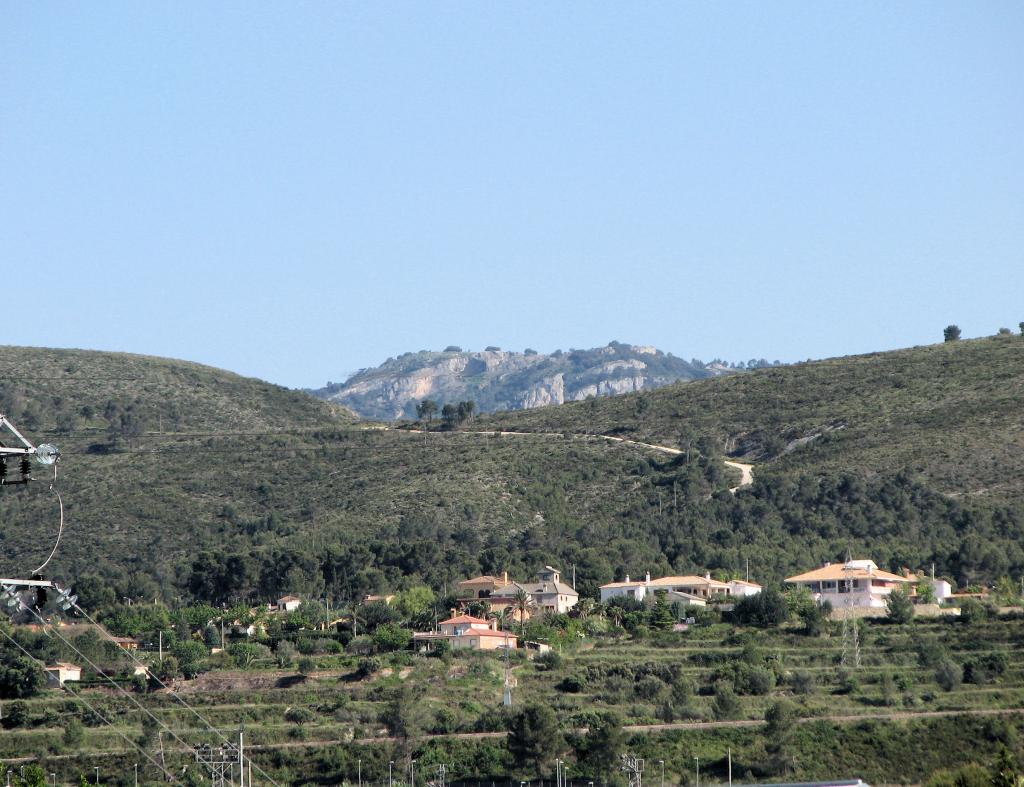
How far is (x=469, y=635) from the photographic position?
314 ft

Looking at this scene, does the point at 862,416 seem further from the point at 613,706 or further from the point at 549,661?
the point at 613,706

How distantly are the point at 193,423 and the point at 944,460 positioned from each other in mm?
68395

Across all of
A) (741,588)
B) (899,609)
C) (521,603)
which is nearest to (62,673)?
(521,603)

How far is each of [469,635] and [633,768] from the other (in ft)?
77.4

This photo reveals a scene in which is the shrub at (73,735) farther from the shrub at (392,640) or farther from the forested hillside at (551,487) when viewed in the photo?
the forested hillside at (551,487)

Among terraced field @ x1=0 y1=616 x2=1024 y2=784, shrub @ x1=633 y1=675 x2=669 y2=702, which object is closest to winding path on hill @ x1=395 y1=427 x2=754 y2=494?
terraced field @ x1=0 y1=616 x2=1024 y2=784

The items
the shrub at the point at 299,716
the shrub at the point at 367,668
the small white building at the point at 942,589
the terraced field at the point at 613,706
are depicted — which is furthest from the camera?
the small white building at the point at 942,589

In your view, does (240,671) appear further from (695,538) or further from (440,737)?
(695,538)

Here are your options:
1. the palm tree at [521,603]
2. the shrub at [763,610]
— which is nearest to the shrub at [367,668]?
the palm tree at [521,603]

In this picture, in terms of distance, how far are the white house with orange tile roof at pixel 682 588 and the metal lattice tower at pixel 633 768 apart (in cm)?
2950

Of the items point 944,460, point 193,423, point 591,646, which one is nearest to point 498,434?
point 193,423

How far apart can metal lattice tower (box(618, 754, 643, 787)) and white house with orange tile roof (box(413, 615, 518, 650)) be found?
66.4ft

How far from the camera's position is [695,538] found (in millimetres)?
123062

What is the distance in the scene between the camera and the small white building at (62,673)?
89375 mm
